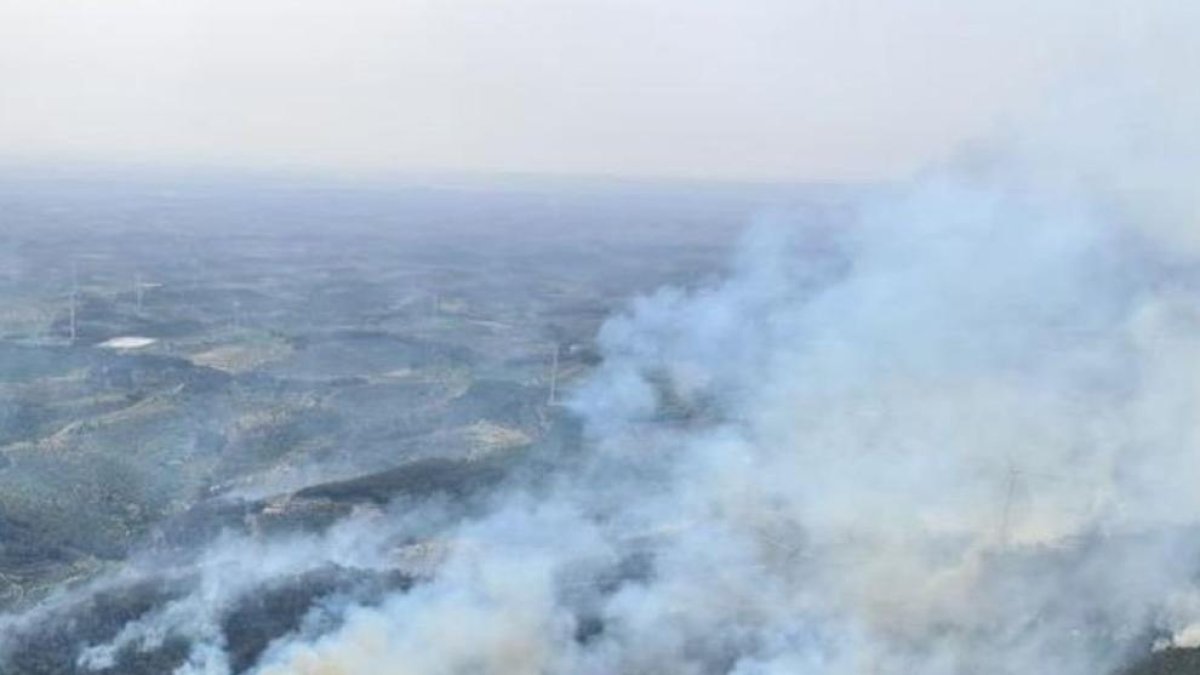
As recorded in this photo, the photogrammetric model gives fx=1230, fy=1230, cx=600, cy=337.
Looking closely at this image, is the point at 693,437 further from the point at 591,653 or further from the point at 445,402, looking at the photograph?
the point at 591,653

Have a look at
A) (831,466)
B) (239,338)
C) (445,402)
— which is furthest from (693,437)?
(239,338)

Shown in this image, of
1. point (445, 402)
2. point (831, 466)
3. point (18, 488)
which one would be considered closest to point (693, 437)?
point (831, 466)

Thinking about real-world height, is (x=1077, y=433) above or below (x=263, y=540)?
above

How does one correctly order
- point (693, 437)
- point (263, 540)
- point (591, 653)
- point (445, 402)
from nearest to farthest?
point (591, 653), point (263, 540), point (693, 437), point (445, 402)

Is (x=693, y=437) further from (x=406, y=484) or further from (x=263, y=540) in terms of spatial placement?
(x=263, y=540)

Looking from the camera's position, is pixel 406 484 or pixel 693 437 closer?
pixel 406 484

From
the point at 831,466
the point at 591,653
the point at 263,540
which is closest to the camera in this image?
the point at 591,653
